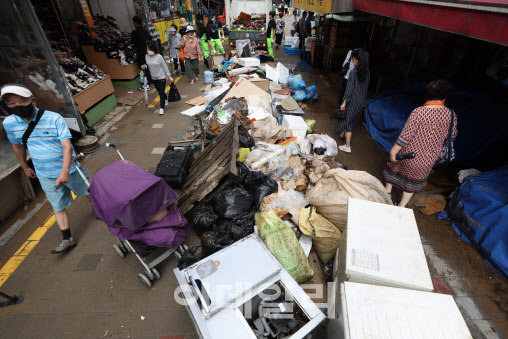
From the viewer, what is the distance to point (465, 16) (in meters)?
2.50

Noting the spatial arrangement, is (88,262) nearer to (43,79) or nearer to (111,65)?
(43,79)

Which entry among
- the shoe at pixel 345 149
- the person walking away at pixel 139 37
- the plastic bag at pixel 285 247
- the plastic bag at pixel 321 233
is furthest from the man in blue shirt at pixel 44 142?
the person walking away at pixel 139 37

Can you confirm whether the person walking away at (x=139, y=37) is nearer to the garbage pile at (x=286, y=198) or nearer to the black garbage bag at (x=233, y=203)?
the garbage pile at (x=286, y=198)

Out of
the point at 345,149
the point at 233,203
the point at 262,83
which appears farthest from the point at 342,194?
the point at 262,83

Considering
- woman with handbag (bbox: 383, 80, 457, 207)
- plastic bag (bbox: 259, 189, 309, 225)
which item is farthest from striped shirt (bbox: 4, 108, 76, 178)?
woman with handbag (bbox: 383, 80, 457, 207)

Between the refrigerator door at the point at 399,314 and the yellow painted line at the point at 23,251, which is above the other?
the refrigerator door at the point at 399,314

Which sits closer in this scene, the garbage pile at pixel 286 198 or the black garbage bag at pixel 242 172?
the garbage pile at pixel 286 198

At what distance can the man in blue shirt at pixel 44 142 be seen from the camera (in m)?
2.47

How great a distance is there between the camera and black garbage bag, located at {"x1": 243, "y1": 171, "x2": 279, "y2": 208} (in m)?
3.45

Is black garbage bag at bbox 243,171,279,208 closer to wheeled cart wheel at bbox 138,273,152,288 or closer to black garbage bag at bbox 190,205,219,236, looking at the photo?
black garbage bag at bbox 190,205,219,236

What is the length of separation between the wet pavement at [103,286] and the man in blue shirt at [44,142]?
0.59 meters

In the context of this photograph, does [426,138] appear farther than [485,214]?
No

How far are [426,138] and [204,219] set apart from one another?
2.97 m

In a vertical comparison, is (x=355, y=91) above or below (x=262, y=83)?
above
